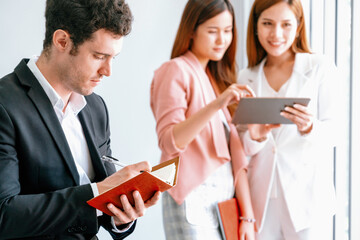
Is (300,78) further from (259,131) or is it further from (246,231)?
(246,231)

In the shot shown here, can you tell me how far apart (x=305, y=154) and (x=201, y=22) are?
32.0 inches

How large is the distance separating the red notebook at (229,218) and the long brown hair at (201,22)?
0.62 metres

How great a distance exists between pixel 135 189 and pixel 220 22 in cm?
116

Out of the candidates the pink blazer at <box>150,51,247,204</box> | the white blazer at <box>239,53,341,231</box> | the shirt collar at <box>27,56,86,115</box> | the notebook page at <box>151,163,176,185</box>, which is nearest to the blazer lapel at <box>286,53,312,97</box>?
the white blazer at <box>239,53,341,231</box>

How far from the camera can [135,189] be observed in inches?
49.3

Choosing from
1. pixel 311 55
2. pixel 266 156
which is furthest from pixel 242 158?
pixel 311 55

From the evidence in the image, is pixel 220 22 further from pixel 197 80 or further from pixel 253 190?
pixel 253 190

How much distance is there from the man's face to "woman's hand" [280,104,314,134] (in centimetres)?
91

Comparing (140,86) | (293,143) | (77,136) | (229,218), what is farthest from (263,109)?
(140,86)

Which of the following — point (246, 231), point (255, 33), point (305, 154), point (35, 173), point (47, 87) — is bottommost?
point (246, 231)

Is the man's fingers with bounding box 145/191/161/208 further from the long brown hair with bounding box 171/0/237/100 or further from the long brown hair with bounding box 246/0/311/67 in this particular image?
the long brown hair with bounding box 246/0/311/67

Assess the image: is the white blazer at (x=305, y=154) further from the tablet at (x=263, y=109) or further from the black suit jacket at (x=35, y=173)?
the black suit jacket at (x=35, y=173)

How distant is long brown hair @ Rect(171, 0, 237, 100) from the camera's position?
2115mm

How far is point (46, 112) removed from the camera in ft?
4.30
